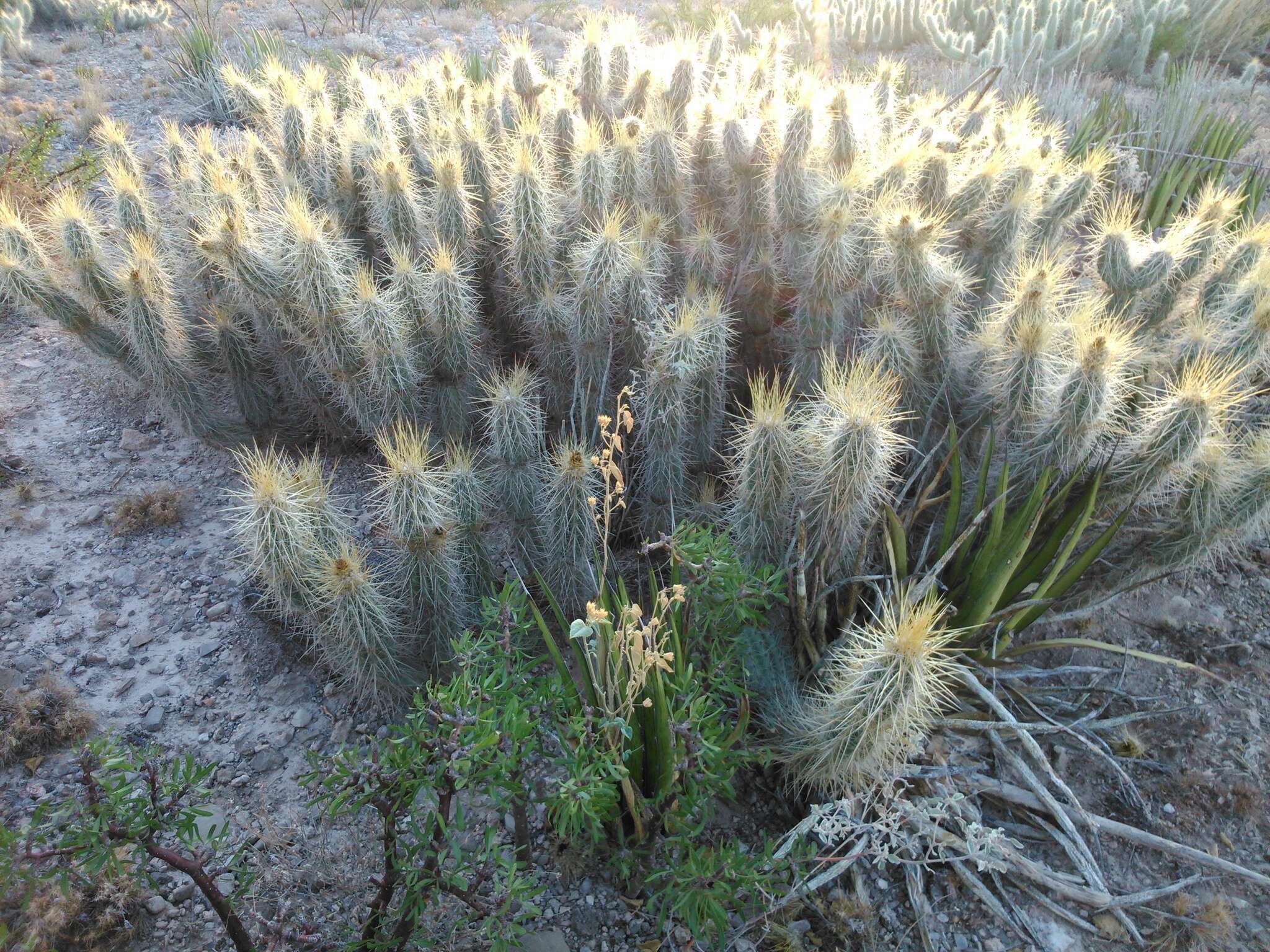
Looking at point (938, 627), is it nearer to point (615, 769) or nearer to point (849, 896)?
point (849, 896)

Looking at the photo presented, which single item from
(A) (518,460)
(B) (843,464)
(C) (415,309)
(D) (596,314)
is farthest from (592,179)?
(B) (843,464)

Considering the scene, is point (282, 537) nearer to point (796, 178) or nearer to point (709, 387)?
point (709, 387)

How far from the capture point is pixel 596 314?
3.30 m

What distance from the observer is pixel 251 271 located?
11.2ft

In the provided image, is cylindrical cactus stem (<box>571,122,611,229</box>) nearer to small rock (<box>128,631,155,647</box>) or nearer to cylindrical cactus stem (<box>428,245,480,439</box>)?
cylindrical cactus stem (<box>428,245,480,439</box>)

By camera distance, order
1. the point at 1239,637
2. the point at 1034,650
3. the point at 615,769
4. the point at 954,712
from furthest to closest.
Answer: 1. the point at 1239,637
2. the point at 1034,650
3. the point at 954,712
4. the point at 615,769

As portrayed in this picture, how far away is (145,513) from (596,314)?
2.25 m

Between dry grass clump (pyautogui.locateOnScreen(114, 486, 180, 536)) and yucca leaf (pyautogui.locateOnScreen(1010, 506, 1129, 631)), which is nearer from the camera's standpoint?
yucca leaf (pyautogui.locateOnScreen(1010, 506, 1129, 631))

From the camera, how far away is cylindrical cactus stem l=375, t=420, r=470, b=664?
2.59m

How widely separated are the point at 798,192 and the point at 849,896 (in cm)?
282

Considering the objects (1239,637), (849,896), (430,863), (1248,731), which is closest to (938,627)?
(849,896)

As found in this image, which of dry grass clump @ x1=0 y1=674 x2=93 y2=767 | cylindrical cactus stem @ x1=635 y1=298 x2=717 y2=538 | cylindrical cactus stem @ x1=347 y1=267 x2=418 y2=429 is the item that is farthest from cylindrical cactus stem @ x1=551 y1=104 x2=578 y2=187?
dry grass clump @ x1=0 y1=674 x2=93 y2=767

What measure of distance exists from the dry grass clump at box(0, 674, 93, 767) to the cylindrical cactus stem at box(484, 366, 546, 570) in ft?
5.26

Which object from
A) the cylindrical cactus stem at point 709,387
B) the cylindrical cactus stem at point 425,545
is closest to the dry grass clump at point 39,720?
the cylindrical cactus stem at point 425,545
